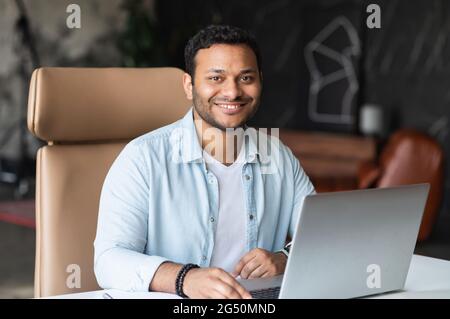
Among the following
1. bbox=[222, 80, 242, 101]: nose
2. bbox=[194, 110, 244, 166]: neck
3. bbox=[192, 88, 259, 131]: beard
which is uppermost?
bbox=[222, 80, 242, 101]: nose

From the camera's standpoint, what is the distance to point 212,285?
149 centimetres

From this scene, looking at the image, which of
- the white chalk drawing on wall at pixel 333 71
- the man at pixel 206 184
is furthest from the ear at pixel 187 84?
the white chalk drawing on wall at pixel 333 71

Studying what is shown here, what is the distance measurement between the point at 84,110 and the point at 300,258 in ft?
3.05

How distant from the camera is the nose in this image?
6.19 ft

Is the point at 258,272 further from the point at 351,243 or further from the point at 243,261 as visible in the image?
the point at 351,243

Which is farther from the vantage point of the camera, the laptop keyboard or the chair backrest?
the chair backrest

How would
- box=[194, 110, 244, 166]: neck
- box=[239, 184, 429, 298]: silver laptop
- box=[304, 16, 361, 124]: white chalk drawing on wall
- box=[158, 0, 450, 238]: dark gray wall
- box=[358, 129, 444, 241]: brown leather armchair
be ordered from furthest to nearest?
box=[304, 16, 361, 124]: white chalk drawing on wall → box=[158, 0, 450, 238]: dark gray wall → box=[358, 129, 444, 241]: brown leather armchair → box=[194, 110, 244, 166]: neck → box=[239, 184, 429, 298]: silver laptop

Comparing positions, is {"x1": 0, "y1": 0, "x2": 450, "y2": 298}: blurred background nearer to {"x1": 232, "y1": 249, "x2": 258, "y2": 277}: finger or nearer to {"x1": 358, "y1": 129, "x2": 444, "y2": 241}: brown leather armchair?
{"x1": 358, "y1": 129, "x2": 444, "y2": 241}: brown leather armchair

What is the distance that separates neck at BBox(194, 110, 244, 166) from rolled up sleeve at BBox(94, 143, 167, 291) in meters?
0.18

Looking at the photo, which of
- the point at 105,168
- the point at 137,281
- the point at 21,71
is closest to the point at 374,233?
the point at 137,281

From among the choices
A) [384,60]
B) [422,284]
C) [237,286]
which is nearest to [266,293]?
[237,286]

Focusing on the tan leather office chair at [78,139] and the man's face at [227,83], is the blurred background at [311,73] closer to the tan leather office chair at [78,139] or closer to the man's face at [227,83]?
the tan leather office chair at [78,139]

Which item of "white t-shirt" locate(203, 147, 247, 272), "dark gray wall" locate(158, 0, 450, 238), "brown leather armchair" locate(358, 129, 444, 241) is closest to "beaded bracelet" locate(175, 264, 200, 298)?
"white t-shirt" locate(203, 147, 247, 272)

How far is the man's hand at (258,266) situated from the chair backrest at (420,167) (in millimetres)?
3482
